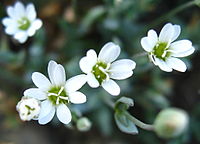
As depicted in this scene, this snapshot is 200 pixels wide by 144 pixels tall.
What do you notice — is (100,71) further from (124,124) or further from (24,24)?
(24,24)

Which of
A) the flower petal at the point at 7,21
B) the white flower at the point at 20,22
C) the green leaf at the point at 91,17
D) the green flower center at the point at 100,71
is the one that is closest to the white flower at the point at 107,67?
the green flower center at the point at 100,71

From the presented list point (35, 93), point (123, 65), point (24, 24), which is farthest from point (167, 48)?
point (24, 24)

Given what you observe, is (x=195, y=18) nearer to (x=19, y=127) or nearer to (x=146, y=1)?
(x=146, y=1)

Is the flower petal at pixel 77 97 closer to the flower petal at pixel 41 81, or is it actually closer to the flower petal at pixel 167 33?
the flower petal at pixel 41 81

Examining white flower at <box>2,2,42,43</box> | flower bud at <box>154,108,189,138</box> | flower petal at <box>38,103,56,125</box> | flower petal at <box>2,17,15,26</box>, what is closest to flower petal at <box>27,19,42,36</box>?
white flower at <box>2,2,42,43</box>

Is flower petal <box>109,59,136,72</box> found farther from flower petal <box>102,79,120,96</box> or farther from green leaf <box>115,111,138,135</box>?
green leaf <box>115,111,138,135</box>

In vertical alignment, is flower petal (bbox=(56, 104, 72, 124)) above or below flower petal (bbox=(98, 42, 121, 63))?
below

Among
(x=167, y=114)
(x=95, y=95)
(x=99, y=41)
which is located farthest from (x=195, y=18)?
(x=167, y=114)
